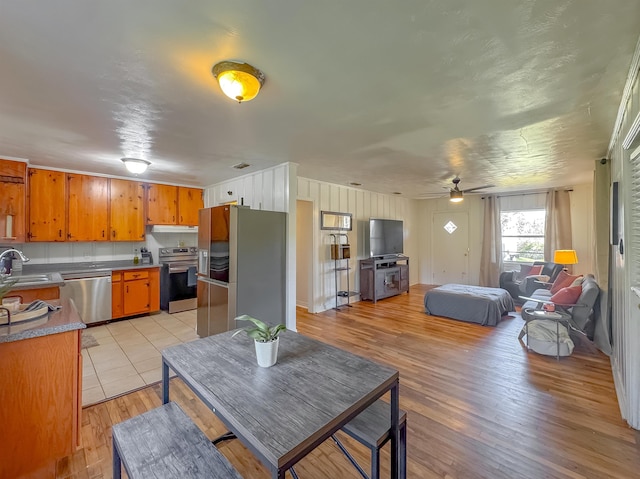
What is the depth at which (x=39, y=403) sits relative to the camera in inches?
68.3

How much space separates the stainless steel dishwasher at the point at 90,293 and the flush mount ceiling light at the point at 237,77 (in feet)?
13.9

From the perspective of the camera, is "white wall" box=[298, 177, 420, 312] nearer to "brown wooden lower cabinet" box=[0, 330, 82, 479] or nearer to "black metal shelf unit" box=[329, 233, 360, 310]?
"black metal shelf unit" box=[329, 233, 360, 310]

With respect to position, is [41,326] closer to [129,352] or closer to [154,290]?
[129,352]

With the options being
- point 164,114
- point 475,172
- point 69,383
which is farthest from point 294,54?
point 475,172

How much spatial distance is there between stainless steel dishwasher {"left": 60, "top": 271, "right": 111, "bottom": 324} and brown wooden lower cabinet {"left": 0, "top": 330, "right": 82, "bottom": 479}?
3.12 metres

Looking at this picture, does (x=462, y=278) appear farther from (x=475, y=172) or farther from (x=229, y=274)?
(x=229, y=274)

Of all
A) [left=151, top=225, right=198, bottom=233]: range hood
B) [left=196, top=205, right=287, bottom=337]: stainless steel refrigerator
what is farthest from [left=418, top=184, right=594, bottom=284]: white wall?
[left=151, top=225, right=198, bottom=233]: range hood

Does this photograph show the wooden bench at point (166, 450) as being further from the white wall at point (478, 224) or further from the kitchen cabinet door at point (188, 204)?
the white wall at point (478, 224)

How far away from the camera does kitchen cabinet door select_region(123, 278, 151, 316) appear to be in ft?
15.6

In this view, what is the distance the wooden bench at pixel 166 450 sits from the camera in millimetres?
1141

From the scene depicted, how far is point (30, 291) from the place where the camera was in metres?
→ 3.04

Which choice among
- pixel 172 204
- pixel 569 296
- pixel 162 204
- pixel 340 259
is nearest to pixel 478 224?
pixel 569 296

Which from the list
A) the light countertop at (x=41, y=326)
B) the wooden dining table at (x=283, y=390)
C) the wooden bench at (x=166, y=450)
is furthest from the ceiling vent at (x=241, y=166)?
the wooden bench at (x=166, y=450)

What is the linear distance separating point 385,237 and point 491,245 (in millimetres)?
2739
